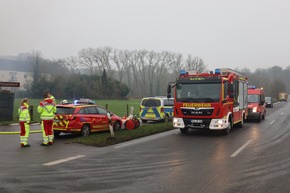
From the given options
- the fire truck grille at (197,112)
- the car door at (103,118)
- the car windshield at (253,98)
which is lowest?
the car door at (103,118)

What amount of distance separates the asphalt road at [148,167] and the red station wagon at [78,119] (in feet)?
4.03

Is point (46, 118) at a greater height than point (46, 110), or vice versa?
point (46, 110)

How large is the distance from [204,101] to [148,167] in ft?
22.6

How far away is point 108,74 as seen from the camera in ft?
337

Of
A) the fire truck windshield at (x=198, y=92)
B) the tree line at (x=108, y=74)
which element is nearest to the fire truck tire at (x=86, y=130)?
the fire truck windshield at (x=198, y=92)

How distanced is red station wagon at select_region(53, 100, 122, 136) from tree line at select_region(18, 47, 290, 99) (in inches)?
1949

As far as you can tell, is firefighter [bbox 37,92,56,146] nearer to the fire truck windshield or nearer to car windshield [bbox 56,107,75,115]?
car windshield [bbox 56,107,75,115]

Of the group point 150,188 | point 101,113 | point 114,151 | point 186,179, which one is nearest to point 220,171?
point 186,179

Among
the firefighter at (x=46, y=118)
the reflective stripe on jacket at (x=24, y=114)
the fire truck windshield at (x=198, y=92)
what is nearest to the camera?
the reflective stripe on jacket at (x=24, y=114)

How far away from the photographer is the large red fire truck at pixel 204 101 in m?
14.0

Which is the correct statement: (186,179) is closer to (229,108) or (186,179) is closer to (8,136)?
(229,108)

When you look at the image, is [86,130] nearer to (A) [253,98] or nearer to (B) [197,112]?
(B) [197,112]

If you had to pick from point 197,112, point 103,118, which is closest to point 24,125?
point 103,118

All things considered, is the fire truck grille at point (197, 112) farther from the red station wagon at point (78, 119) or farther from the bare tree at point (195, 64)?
the bare tree at point (195, 64)
